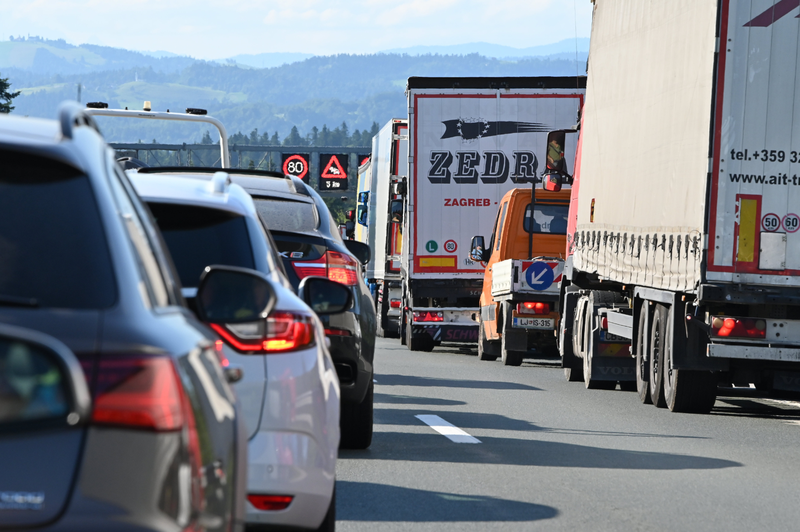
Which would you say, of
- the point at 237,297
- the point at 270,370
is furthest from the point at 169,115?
the point at 237,297

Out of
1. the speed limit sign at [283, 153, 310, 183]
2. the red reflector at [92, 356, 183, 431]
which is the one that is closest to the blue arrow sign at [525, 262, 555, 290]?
the red reflector at [92, 356, 183, 431]

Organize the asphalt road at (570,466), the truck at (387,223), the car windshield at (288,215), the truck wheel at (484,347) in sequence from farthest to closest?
the truck at (387,223) < the truck wheel at (484,347) < the car windshield at (288,215) < the asphalt road at (570,466)

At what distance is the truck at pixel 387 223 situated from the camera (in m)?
28.0

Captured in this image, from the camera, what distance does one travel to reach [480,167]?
23.9 meters

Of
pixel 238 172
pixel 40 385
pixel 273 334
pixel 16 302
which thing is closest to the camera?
pixel 40 385

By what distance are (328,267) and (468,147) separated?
616 inches

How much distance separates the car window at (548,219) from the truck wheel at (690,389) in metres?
8.02

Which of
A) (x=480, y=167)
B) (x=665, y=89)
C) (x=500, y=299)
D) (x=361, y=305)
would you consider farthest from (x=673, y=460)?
(x=480, y=167)

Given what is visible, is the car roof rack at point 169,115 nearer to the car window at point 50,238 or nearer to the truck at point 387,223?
the truck at point 387,223

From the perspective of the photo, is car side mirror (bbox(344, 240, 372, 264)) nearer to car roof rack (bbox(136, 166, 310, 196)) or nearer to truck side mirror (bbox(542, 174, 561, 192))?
car roof rack (bbox(136, 166, 310, 196))

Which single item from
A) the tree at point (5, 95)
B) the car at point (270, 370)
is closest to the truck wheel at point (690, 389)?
the car at point (270, 370)

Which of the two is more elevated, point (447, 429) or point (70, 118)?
point (70, 118)

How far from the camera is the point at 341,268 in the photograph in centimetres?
852

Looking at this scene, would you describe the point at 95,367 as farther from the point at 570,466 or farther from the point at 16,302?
the point at 570,466
